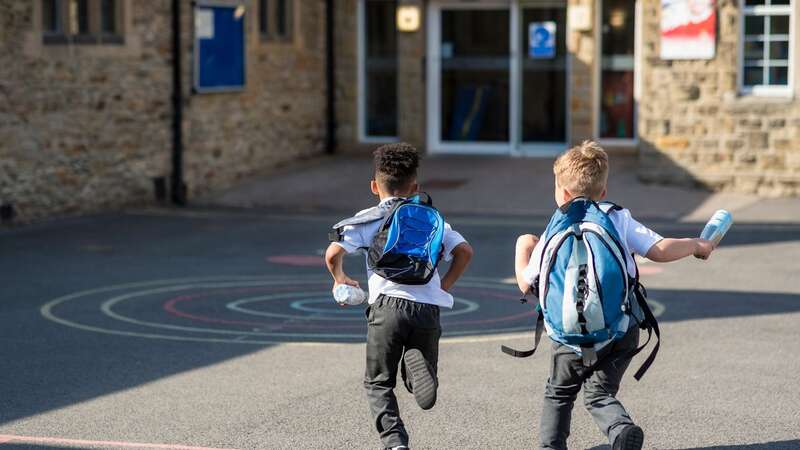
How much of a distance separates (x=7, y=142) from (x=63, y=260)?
10.7ft

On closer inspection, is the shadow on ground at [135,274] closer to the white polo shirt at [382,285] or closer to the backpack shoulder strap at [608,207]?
the white polo shirt at [382,285]

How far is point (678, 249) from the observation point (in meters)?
5.95

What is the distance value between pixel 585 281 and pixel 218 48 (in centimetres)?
1569

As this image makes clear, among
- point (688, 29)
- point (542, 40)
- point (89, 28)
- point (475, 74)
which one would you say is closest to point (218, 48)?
point (89, 28)

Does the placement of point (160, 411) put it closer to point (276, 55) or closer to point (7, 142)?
point (7, 142)

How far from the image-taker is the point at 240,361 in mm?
9195

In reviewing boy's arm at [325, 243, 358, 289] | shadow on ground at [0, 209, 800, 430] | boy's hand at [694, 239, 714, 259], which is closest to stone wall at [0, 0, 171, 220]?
shadow on ground at [0, 209, 800, 430]

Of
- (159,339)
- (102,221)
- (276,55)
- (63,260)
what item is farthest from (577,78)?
(159,339)

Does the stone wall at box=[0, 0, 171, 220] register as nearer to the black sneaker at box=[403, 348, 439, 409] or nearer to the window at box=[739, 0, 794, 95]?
the window at box=[739, 0, 794, 95]

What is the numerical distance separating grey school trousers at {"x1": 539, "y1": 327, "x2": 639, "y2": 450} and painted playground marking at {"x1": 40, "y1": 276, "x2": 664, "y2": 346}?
12.8ft

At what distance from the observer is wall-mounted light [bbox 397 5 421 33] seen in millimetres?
23547

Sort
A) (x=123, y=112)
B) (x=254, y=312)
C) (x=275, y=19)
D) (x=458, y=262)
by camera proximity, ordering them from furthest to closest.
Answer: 1. (x=275, y=19)
2. (x=123, y=112)
3. (x=254, y=312)
4. (x=458, y=262)

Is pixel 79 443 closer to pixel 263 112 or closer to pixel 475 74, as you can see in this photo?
pixel 263 112

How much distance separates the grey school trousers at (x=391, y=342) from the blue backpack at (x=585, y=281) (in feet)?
1.94
